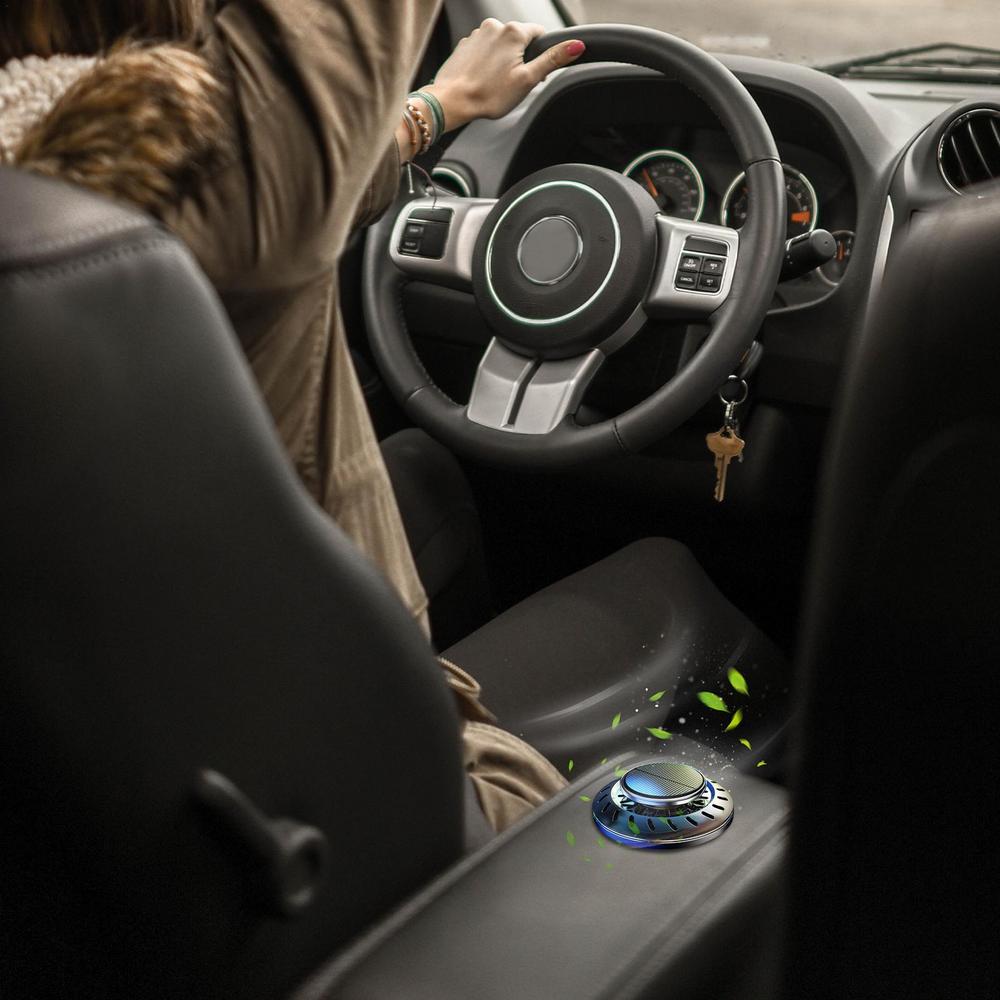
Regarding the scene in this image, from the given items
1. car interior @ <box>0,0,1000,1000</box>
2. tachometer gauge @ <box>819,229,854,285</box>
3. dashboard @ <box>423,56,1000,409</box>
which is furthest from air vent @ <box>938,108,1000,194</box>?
car interior @ <box>0,0,1000,1000</box>

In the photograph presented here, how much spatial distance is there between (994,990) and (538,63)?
106 centimetres

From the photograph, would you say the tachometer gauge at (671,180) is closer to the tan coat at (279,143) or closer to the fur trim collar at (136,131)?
the tan coat at (279,143)

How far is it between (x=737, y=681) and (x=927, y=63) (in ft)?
3.16

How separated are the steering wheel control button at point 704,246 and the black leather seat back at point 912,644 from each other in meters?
0.88

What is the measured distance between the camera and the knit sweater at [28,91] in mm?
555

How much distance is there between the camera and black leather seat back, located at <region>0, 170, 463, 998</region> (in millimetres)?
451

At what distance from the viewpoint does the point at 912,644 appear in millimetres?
420

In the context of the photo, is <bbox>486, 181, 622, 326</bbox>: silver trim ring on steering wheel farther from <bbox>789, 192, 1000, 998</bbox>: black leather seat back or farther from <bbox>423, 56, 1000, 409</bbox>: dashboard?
<bbox>789, 192, 1000, 998</bbox>: black leather seat back

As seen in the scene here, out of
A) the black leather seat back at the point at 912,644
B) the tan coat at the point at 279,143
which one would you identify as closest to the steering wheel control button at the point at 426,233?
the tan coat at the point at 279,143

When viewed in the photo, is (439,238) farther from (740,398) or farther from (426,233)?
(740,398)

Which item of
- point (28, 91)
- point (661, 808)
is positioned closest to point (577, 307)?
point (661, 808)

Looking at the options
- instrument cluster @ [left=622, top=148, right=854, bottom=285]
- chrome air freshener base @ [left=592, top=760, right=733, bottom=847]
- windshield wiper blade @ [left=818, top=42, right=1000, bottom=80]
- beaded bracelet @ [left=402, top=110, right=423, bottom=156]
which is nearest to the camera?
chrome air freshener base @ [left=592, top=760, right=733, bottom=847]

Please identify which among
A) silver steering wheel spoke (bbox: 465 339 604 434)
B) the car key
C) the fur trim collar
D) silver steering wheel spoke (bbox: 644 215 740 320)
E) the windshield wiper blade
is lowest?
the car key

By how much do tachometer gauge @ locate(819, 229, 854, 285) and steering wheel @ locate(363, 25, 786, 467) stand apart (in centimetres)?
31
